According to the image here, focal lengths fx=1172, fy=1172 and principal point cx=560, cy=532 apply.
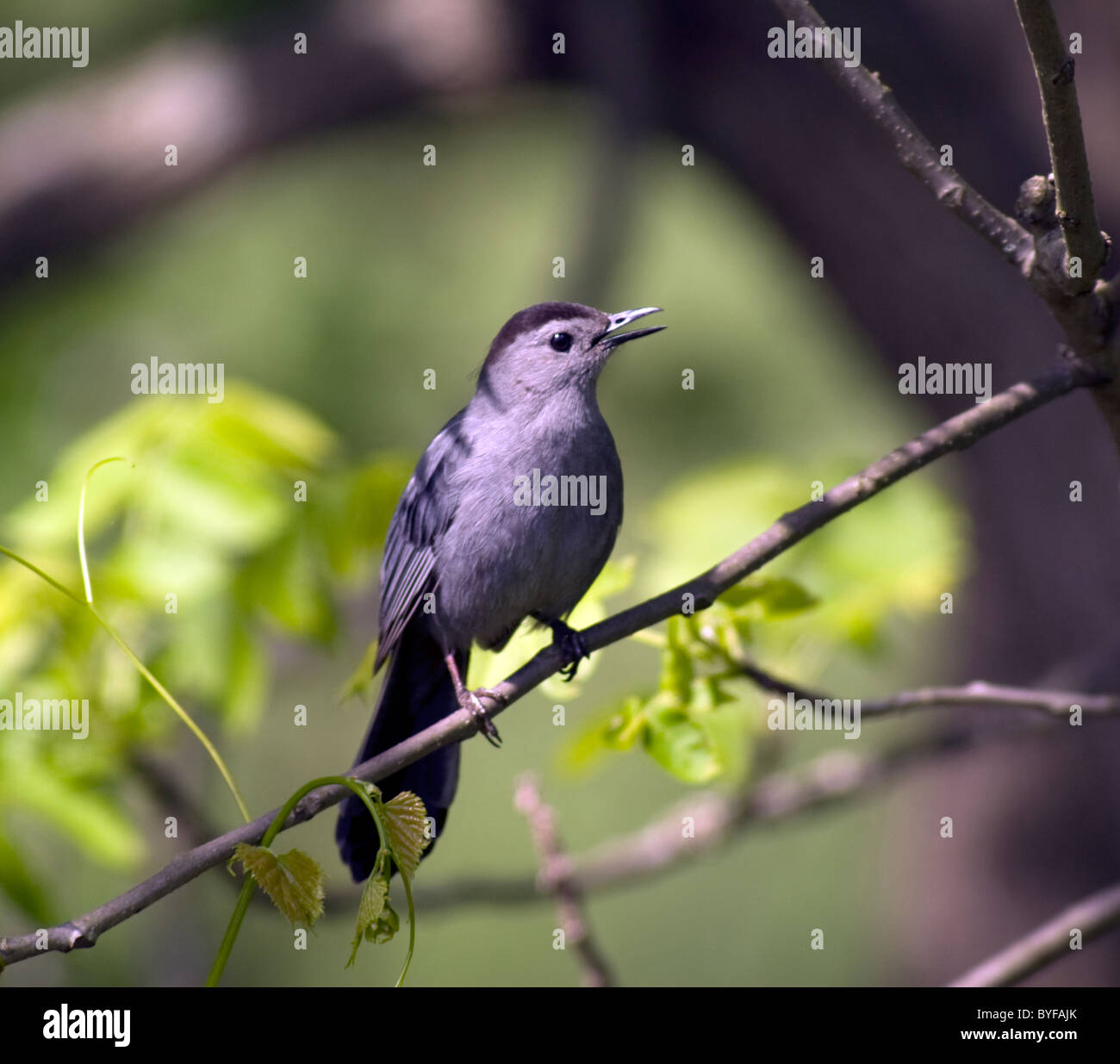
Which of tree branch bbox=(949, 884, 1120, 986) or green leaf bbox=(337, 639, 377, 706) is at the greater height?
green leaf bbox=(337, 639, 377, 706)

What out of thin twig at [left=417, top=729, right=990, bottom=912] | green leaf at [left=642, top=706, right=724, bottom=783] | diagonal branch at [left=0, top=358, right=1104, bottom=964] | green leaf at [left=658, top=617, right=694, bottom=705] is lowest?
thin twig at [left=417, top=729, right=990, bottom=912]

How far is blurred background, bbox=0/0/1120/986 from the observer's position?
3.24m

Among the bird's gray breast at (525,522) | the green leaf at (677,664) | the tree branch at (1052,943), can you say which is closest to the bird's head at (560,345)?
the bird's gray breast at (525,522)

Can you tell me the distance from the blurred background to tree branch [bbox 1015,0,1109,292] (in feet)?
2.88

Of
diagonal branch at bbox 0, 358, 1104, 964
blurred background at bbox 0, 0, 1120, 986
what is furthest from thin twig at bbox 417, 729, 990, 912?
diagonal branch at bbox 0, 358, 1104, 964

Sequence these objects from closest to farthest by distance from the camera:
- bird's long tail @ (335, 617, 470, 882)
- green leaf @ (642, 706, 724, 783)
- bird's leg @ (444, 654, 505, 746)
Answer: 1. green leaf @ (642, 706, 724, 783)
2. bird's leg @ (444, 654, 505, 746)
3. bird's long tail @ (335, 617, 470, 882)

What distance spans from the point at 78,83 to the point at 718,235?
13.8 ft

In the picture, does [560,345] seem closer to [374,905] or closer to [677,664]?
[677,664]

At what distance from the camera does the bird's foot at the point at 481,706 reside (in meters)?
2.49

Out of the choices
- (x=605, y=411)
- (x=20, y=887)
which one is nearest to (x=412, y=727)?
(x=20, y=887)

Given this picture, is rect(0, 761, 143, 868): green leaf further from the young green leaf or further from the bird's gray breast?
the young green leaf

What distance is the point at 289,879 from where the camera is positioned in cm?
189

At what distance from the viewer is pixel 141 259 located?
730cm
